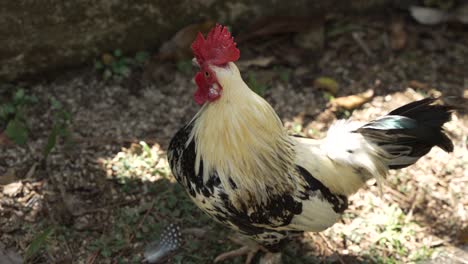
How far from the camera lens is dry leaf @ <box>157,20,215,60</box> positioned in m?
3.94

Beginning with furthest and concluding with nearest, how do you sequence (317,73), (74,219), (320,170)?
(317,73) < (74,219) < (320,170)

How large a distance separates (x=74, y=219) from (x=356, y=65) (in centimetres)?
245

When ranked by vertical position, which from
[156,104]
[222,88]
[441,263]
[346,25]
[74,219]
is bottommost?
[441,263]

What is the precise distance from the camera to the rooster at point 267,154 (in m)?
2.46

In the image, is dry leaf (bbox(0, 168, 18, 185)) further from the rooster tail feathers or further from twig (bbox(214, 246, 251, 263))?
the rooster tail feathers

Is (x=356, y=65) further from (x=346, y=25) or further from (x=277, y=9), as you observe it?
(x=277, y=9)

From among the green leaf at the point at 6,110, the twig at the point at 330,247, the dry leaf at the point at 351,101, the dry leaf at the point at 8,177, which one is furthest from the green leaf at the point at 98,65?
the twig at the point at 330,247

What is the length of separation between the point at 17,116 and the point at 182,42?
1.25 metres

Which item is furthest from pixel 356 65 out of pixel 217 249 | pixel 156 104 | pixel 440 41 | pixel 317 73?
pixel 217 249

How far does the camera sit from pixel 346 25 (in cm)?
445

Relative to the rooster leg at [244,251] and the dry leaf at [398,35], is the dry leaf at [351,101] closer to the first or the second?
the dry leaf at [398,35]

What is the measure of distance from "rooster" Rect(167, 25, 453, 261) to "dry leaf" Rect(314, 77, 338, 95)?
1.24 meters

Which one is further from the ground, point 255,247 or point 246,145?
point 246,145

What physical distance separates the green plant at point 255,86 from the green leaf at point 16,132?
1464 mm
